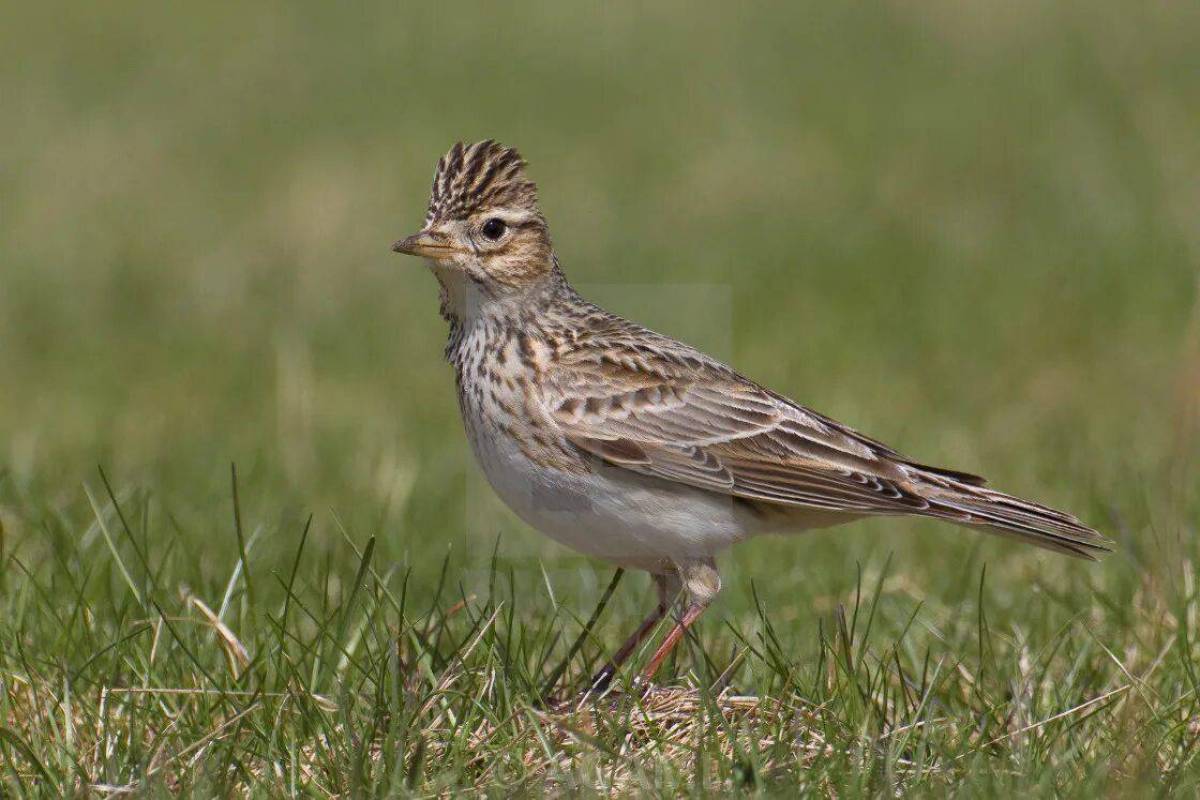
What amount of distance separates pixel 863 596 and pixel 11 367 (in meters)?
6.83

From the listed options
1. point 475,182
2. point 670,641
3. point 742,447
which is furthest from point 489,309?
point 670,641

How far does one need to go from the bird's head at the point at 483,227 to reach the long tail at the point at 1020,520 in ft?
5.09

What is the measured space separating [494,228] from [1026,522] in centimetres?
199

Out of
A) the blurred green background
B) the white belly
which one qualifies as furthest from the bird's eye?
the blurred green background

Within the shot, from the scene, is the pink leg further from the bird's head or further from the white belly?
the bird's head

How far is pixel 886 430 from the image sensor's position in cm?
1016

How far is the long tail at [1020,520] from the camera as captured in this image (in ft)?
19.3

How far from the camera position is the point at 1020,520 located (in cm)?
591

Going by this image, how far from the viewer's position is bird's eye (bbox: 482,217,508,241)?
20.5ft

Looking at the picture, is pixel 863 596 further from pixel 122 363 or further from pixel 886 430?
pixel 122 363

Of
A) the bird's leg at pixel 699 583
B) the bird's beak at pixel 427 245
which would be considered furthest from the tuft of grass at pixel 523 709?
the bird's beak at pixel 427 245

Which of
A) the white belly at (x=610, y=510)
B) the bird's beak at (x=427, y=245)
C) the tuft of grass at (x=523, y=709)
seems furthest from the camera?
the bird's beak at (x=427, y=245)

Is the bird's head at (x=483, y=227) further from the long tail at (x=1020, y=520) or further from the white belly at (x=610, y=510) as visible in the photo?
the long tail at (x=1020, y=520)

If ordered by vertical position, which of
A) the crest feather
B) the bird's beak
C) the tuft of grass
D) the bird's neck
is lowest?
the tuft of grass
